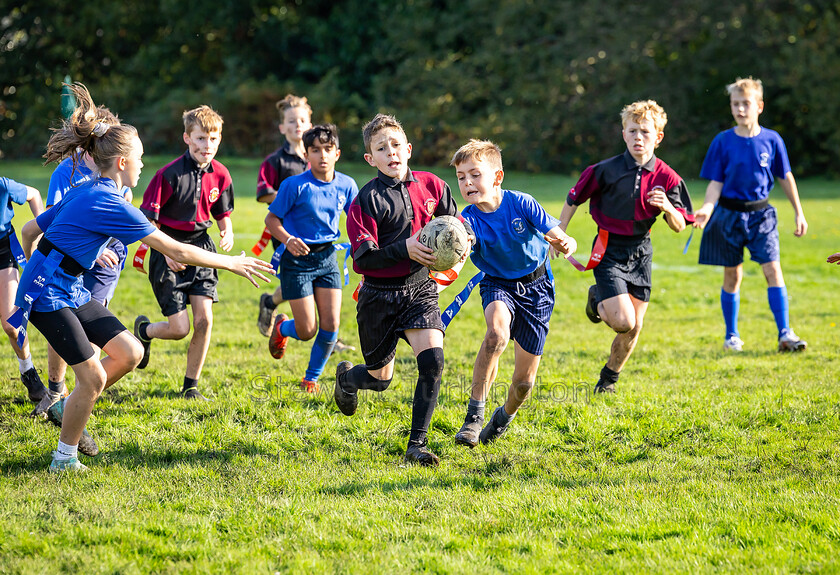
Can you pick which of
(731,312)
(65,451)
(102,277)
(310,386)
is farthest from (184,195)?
(731,312)

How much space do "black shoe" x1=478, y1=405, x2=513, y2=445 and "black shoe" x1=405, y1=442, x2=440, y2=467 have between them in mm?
441

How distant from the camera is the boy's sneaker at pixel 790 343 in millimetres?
7820

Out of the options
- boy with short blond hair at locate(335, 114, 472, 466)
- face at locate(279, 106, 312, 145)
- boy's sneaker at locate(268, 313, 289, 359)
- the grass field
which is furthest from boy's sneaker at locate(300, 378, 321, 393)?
face at locate(279, 106, 312, 145)

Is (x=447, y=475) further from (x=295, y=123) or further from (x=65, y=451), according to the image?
(x=295, y=123)

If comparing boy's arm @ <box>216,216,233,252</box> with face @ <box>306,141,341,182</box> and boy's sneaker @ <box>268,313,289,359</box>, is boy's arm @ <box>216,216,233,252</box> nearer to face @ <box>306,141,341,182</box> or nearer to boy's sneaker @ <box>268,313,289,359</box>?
face @ <box>306,141,341,182</box>

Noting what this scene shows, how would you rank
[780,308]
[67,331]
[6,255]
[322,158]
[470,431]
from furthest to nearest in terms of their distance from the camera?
[780,308] < [322,158] < [6,255] < [470,431] < [67,331]

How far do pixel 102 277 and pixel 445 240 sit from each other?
2632 millimetres

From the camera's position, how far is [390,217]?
204 inches

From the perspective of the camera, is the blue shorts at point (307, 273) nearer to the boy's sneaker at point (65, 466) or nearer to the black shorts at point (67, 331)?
the black shorts at point (67, 331)

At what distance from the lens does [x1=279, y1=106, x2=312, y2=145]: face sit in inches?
305

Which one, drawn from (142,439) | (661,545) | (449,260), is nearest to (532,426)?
(449,260)

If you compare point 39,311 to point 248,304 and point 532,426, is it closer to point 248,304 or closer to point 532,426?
point 532,426

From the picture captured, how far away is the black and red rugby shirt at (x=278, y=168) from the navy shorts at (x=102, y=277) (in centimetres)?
208

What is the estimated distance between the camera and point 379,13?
34.6 m
